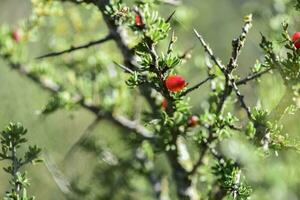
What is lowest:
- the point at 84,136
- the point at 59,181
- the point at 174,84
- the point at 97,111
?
the point at 174,84

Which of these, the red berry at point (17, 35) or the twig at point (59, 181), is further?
the red berry at point (17, 35)

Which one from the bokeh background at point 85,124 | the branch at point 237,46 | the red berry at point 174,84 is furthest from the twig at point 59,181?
the branch at point 237,46

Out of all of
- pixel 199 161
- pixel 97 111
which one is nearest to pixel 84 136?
pixel 97 111

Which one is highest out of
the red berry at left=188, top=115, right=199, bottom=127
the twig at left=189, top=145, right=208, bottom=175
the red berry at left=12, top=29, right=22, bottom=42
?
the red berry at left=12, top=29, right=22, bottom=42

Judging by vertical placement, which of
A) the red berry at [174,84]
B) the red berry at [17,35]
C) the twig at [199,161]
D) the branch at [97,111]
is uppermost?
the red berry at [17,35]

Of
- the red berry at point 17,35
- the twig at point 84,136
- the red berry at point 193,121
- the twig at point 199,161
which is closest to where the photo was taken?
the red berry at point 193,121

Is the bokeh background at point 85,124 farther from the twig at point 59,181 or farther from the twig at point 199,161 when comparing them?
the twig at point 199,161

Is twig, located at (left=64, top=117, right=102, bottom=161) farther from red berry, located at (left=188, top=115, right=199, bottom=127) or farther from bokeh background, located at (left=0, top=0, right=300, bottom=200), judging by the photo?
red berry, located at (left=188, top=115, right=199, bottom=127)

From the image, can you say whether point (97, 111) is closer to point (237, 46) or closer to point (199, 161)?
point (199, 161)

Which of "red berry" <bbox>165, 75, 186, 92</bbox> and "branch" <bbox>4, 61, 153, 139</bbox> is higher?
"branch" <bbox>4, 61, 153, 139</bbox>

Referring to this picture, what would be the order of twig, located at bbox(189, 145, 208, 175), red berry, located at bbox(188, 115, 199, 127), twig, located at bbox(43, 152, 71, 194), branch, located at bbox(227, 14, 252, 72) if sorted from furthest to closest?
twig, located at bbox(43, 152, 71, 194) < twig, located at bbox(189, 145, 208, 175) < red berry, located at bbox(188, 115, 199, 127) < branch, located at bbox(227, 14, 252, 72)

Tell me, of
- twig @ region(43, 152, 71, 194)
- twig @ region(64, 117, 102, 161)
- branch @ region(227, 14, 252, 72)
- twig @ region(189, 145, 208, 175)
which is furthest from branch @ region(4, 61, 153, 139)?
branch @ region(227, 14, 252, 72)

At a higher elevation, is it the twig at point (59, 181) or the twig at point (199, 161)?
the twig at point (59, 181)

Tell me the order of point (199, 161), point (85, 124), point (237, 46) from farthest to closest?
point (85, 124)
point (199, 161)
point (237, 46)
